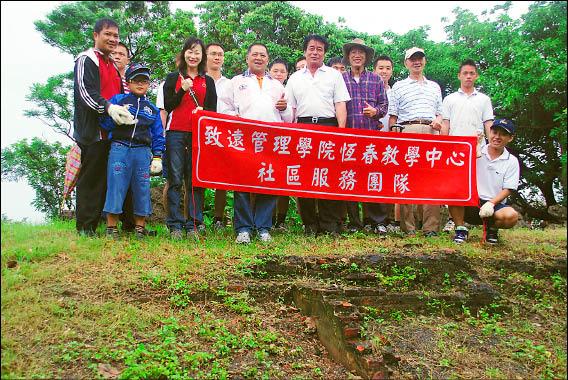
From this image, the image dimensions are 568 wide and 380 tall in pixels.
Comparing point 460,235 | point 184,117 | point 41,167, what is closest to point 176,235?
point 184,117

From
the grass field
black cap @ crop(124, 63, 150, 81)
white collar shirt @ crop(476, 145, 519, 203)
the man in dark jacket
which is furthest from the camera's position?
white collar shirt @ crop(476, 145, 519, 203)

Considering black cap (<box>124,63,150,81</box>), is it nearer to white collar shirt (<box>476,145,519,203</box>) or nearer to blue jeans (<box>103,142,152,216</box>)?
blue jeans (<box>103,142,152,216</box>)

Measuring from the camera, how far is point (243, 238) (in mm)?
5887

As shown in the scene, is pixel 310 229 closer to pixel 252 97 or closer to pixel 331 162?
pixel 331 162

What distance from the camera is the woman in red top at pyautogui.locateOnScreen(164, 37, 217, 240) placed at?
5.91 meters

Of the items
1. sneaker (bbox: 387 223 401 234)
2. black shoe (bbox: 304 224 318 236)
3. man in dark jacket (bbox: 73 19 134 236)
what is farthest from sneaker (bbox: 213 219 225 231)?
sneaker (bbox: 387 223 401 234)

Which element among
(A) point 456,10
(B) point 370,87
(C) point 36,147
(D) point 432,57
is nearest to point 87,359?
(B) point 370,87

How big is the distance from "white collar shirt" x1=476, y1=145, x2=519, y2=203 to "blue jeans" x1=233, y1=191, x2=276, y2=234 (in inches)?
108

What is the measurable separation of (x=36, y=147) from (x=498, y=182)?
35.9 ft

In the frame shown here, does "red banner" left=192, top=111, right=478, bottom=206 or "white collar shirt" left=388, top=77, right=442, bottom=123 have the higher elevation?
"white collar shirt" left=388, top=77, right=442, bottom=123

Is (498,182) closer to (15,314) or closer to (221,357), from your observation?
(221,357)

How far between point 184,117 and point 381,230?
3.02 m

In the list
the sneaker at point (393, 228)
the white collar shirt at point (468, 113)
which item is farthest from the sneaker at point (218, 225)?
the white collar shirt at point (468, 113)

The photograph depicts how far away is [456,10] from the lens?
1542 centimetres
